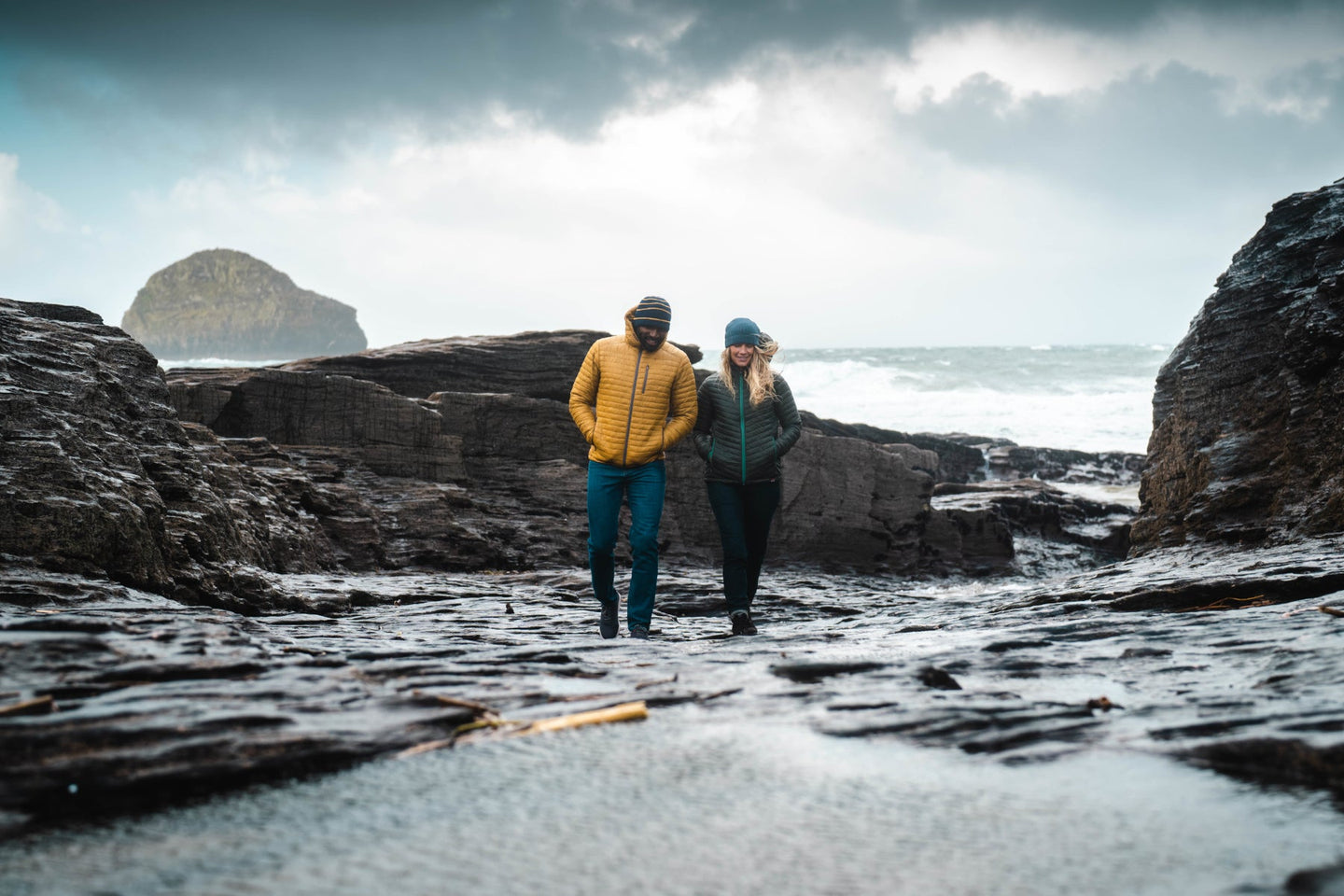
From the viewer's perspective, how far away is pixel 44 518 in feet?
17.4

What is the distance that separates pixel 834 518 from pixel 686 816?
10029 mm

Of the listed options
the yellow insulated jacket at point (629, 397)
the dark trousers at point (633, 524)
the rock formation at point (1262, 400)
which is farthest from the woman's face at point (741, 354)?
the rock formation at point (1262, 400)

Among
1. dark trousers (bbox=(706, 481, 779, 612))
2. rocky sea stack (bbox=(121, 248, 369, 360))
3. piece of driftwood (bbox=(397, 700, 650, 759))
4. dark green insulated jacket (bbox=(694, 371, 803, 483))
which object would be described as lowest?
piece of driftwood (bbox=(397, 700, 650, 759))

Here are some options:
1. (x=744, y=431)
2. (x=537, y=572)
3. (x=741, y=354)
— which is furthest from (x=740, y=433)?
(x=537, y=572)

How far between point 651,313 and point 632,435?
794 millimetres

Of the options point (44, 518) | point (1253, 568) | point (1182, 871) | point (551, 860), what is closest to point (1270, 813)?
point (1182, 871)

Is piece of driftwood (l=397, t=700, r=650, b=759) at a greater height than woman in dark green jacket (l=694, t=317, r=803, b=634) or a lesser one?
lesser

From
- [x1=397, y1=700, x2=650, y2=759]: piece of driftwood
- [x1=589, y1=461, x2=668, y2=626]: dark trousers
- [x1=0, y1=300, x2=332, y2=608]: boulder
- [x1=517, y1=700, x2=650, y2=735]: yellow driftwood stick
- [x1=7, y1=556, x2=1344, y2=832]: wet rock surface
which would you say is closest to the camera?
[x1=7, y1=556, x2=1344, y2=832]: wet rock surface

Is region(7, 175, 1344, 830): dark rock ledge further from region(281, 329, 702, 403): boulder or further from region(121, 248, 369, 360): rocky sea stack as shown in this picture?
region(121, 248, 369, 360): rocky sea stack

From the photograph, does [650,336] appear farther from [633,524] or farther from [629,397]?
[633,524]

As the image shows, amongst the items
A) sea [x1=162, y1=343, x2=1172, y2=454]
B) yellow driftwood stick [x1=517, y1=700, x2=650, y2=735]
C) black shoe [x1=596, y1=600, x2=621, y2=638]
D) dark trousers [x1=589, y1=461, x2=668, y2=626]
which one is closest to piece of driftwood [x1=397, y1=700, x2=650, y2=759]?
yellow driftwood stick [x1=517, y1=700, x2=650, y2=735]

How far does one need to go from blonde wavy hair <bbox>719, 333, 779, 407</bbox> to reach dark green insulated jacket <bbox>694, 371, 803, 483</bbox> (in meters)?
0.03

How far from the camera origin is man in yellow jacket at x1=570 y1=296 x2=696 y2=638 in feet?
21.0

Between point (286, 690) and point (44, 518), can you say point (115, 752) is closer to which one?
point (286, 690)
